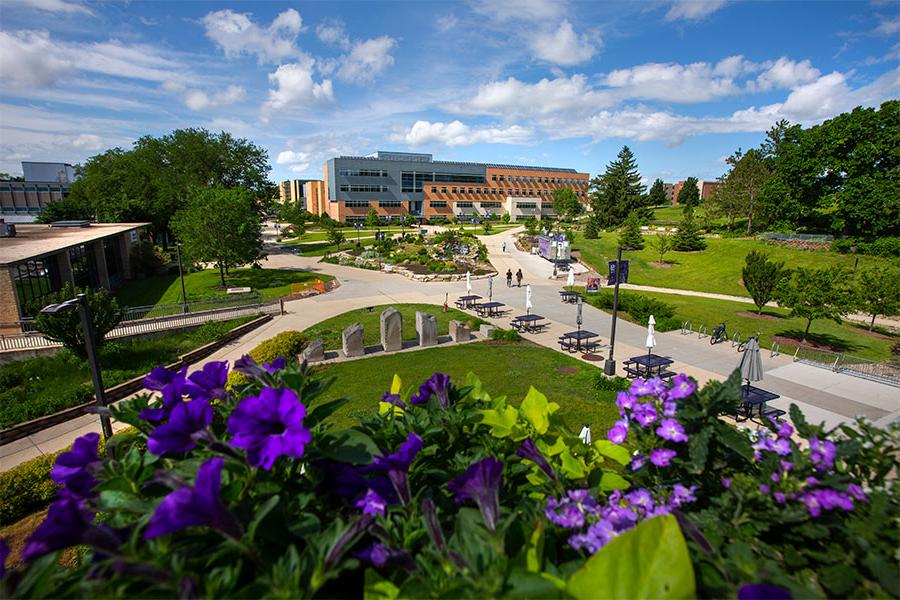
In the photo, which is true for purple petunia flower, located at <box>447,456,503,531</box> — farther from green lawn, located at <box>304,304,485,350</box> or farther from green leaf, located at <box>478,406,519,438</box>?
green lawn, located at <box>304,304,485,350</box>

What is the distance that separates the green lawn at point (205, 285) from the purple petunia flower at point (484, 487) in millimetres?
27259

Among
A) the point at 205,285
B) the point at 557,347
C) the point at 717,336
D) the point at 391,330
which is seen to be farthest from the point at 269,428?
the point at 205,285

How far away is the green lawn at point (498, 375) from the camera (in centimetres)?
1107

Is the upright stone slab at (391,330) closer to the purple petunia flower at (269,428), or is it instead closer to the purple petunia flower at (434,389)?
the purple petunia flower at (434,389)

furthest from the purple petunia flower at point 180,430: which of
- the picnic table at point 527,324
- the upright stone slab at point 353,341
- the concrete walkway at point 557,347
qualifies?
the picnic table at point 527,324

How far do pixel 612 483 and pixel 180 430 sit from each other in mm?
1839

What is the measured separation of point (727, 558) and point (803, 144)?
55.4 m

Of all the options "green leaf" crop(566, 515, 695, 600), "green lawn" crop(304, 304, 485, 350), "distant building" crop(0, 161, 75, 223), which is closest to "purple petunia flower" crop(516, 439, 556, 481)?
"green leaf" crop(566, 515, 695, 600)

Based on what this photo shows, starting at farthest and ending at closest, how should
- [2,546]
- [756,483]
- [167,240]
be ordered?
[167,240], [756,483], [2,546]

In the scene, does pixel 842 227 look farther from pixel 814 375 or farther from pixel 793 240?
pixel 814 375

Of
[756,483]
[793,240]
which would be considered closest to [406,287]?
[756,483]

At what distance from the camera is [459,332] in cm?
1811

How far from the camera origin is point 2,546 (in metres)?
1.24

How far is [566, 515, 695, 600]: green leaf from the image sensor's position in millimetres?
1205
